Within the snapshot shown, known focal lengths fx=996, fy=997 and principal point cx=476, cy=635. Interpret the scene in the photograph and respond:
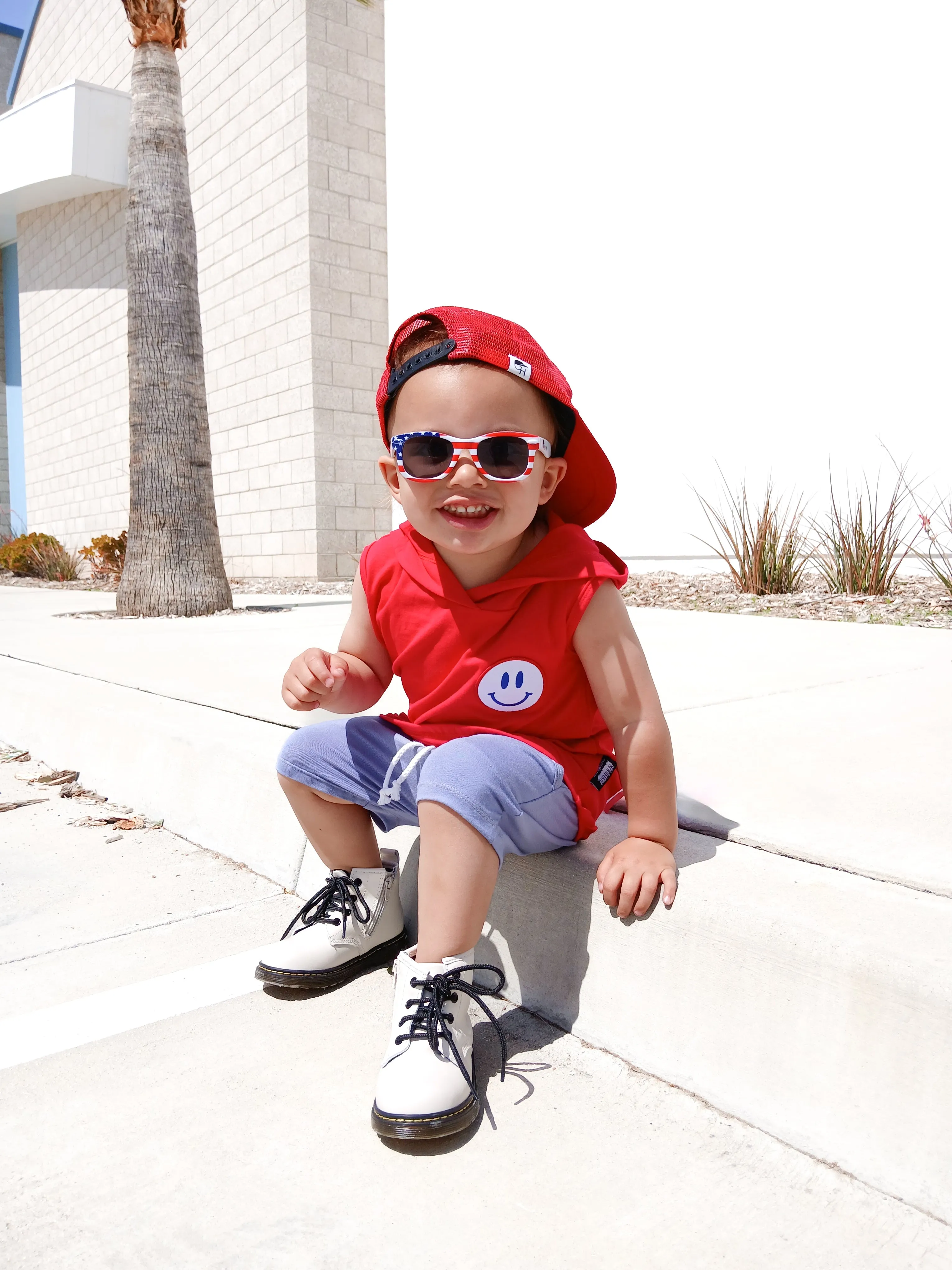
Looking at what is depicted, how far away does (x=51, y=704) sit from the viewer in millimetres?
3633

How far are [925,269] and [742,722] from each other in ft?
17.1

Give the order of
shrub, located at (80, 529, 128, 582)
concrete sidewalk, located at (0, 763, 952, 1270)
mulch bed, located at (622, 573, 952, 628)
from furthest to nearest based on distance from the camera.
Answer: shrub, located at (80, 529, 128, 582) → mulch bed, located at (622, 573, 952, 628) → concrete sidewalk, located at (0, 763, 952, 1270)

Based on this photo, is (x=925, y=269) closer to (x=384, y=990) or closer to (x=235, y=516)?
(x=384, y=990)

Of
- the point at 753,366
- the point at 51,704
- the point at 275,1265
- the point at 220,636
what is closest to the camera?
the point at 275,1265

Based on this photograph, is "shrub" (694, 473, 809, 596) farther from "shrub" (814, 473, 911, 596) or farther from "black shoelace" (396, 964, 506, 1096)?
"black shoelace" (396, 964, 506, 1096)

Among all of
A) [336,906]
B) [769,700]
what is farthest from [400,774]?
[769,700]

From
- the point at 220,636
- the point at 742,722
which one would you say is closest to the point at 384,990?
the point at 742,722

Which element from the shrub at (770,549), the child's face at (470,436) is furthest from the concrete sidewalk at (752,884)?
the shrub at (770,549)

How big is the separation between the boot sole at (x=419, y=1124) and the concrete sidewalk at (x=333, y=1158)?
0.09 feet

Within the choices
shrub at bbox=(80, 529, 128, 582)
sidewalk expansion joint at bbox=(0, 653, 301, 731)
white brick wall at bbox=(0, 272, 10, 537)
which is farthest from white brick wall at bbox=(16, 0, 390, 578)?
white brick wall at bbox=(0, 272, 10, 537)

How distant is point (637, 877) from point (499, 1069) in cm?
37

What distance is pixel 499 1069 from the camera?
1.58 m

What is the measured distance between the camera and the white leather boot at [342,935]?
5.91 ft

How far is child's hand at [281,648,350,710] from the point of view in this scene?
1804 mm
